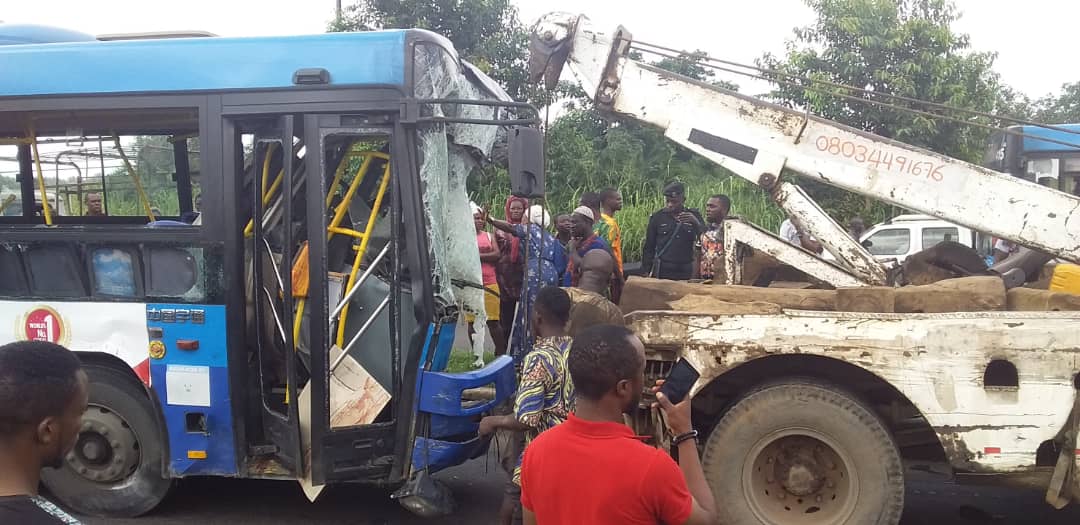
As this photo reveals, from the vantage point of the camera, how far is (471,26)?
48.9 ft

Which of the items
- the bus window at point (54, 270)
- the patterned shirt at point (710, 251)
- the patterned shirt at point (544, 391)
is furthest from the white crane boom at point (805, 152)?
the bus window at point (54, 270)

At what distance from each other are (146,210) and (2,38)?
4.98 ft

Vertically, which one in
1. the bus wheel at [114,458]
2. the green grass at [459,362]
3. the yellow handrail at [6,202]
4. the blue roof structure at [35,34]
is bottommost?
the bus wheel at [114,458]

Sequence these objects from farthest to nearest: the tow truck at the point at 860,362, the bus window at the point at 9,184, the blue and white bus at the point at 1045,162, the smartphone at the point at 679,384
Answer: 1. the blue and white bus at the point at 1045,162
2. the bus window at the point at 9,184
3. the tow truck at the point at 860,362
4. the smartphone at the point at 679,384

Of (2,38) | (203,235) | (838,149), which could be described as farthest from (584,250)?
(2,38)

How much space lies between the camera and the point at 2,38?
19.3 feet

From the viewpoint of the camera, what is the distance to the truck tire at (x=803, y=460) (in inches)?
177

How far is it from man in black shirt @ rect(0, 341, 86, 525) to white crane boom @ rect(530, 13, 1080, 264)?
13.6 ft

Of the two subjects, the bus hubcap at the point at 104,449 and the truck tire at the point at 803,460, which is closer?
the truck tire at the point at 803,460

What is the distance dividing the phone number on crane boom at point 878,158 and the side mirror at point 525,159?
5.90 feet

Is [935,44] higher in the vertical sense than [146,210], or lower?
higher

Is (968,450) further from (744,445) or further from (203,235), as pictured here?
(203,235)

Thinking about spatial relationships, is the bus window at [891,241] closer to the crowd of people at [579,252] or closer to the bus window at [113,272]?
the crowd of people at [579,252]

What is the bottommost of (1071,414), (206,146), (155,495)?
(155,495)
